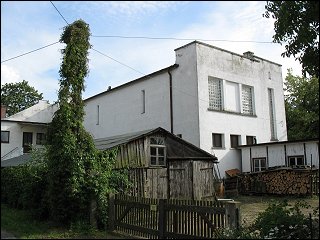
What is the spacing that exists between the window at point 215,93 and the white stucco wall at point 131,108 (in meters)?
3.15

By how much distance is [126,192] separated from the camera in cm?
1338

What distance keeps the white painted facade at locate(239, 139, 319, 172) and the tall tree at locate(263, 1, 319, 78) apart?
Answer: 1454 centimetres

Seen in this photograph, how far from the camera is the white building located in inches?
1013

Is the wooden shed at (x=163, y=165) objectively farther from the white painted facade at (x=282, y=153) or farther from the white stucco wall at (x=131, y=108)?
the white stucco wall at (x=131, y=108)

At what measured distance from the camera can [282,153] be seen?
24.2 metres

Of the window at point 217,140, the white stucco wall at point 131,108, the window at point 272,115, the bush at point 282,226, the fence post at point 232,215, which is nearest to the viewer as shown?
the bush at point 282,226

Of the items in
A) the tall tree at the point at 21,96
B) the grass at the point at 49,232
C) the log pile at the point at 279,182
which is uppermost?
the tall tree at the point at 21,96

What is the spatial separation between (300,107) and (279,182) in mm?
18847

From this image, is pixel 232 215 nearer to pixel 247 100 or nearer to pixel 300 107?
pixel 247 100

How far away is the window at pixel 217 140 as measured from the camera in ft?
86.4

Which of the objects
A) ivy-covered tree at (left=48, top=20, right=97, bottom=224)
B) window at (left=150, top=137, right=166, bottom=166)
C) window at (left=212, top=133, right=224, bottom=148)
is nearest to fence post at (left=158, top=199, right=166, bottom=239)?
ivy-covered tree at (left=48, top=20, right=97, bottom=224)

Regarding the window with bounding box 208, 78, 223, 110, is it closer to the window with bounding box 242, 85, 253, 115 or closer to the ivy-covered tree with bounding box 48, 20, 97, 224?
the window with bounding box 242, 85, 253, 115

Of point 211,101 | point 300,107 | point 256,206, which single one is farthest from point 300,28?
point 300,107

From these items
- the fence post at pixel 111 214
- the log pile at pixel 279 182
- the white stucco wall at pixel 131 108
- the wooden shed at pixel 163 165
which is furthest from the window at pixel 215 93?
the fence post at pixel 111 214
